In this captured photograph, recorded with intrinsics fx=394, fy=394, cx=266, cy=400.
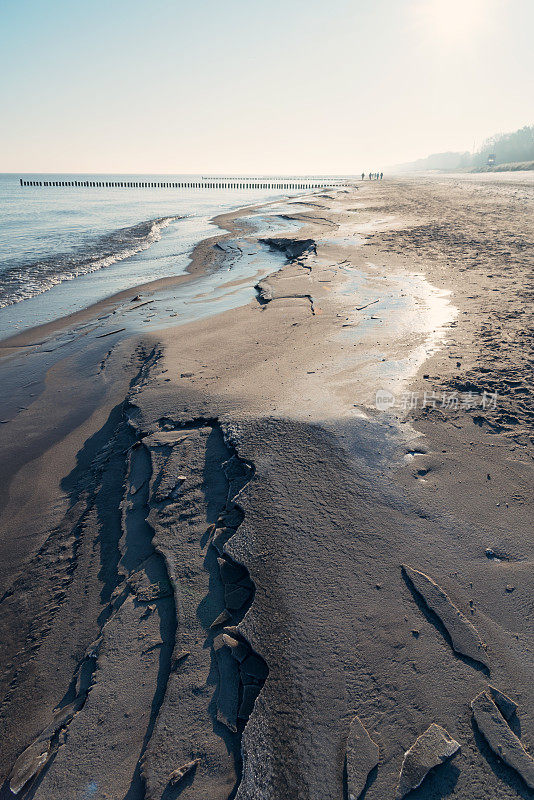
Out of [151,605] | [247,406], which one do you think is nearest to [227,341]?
[247,406]

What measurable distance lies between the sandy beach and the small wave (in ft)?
21.2

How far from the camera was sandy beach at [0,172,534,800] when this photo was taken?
61.2 inches

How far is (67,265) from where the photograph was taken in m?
13.0

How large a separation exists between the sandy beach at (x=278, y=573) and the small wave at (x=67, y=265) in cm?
646

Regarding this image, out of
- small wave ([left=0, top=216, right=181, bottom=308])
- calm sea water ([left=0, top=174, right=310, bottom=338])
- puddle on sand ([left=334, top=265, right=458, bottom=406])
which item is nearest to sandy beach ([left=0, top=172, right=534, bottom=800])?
puddle on sand ([left=334, top=265, right=458, bottom=406])

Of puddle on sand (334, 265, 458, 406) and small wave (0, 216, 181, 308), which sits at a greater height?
small wave (0, 216, 181, 308)

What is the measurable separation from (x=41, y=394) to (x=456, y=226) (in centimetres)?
1292

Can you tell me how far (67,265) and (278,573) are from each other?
13.8m

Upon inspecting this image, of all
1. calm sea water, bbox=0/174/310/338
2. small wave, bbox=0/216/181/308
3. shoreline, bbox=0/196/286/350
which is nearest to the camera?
shoreline, bbox=0/196/286/350

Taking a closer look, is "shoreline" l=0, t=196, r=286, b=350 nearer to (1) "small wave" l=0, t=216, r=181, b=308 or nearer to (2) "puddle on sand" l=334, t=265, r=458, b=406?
(1) "small wave" l=0, t=216, r=181, b=308

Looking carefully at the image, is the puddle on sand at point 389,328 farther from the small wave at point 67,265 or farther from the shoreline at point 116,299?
the small wave at point 67,265

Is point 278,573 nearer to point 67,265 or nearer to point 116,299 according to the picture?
point 116,299

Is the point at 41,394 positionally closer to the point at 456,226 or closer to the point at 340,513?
the point at 340,513

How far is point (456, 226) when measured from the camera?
12.6 m
